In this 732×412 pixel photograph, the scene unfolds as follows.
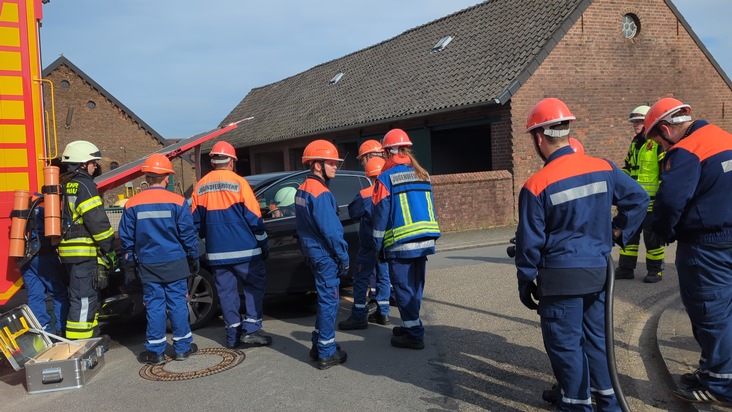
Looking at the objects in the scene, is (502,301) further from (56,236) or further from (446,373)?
(56,236)

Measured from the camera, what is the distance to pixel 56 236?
4.81m

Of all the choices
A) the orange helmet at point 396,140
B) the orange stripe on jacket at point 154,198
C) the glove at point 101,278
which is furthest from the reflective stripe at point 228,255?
the orange helmet at point 396,140

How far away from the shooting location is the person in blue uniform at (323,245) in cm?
460

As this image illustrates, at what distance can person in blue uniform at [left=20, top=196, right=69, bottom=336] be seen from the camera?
505cm

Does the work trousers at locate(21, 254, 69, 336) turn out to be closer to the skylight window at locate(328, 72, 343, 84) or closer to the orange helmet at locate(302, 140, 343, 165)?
the orange helmet at locate(302, 140, 343, 165)

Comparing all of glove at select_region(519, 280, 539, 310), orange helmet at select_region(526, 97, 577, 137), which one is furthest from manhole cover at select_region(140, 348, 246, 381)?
orange helmet at select_region(526, 97, 577, 137)

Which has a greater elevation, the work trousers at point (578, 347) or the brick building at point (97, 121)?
the brick building at point (97, 121)

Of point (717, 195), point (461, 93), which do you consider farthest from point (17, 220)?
point (461, 93)

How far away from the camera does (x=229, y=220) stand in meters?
5.23

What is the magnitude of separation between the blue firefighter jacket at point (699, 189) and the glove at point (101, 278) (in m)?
4.60

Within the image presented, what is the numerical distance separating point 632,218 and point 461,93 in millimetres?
12433

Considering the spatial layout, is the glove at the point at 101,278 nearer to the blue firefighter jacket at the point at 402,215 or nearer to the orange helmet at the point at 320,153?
the orange helmet at the point at 320,153

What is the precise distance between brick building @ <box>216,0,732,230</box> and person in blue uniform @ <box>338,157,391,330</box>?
7.63 meters

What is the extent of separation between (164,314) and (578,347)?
3.51 m
